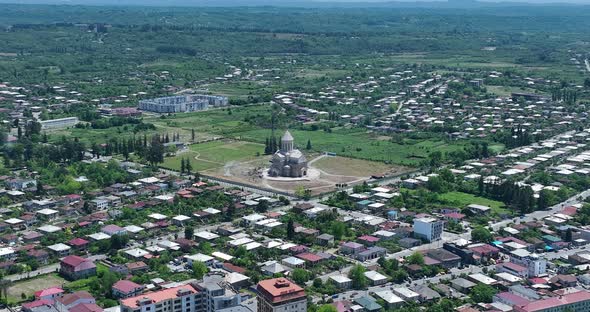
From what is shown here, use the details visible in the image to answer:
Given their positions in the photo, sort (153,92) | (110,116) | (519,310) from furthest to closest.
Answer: (153,92)
(110,116)
(519,310)

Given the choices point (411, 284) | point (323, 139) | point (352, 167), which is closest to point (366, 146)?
point (323, 139)

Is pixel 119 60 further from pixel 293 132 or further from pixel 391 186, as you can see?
pixel 391 186

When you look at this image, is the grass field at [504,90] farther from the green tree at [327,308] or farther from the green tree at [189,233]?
the green tree at [327,308]

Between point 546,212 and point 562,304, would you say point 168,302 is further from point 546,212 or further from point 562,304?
point 546,212

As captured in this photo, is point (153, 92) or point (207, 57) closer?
point (153, 92)

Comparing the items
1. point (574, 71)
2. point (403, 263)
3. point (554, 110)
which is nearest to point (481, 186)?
point (403, 263)

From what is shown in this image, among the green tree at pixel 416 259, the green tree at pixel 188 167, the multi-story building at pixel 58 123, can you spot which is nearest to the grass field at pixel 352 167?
the green tree at pixel 188 167
